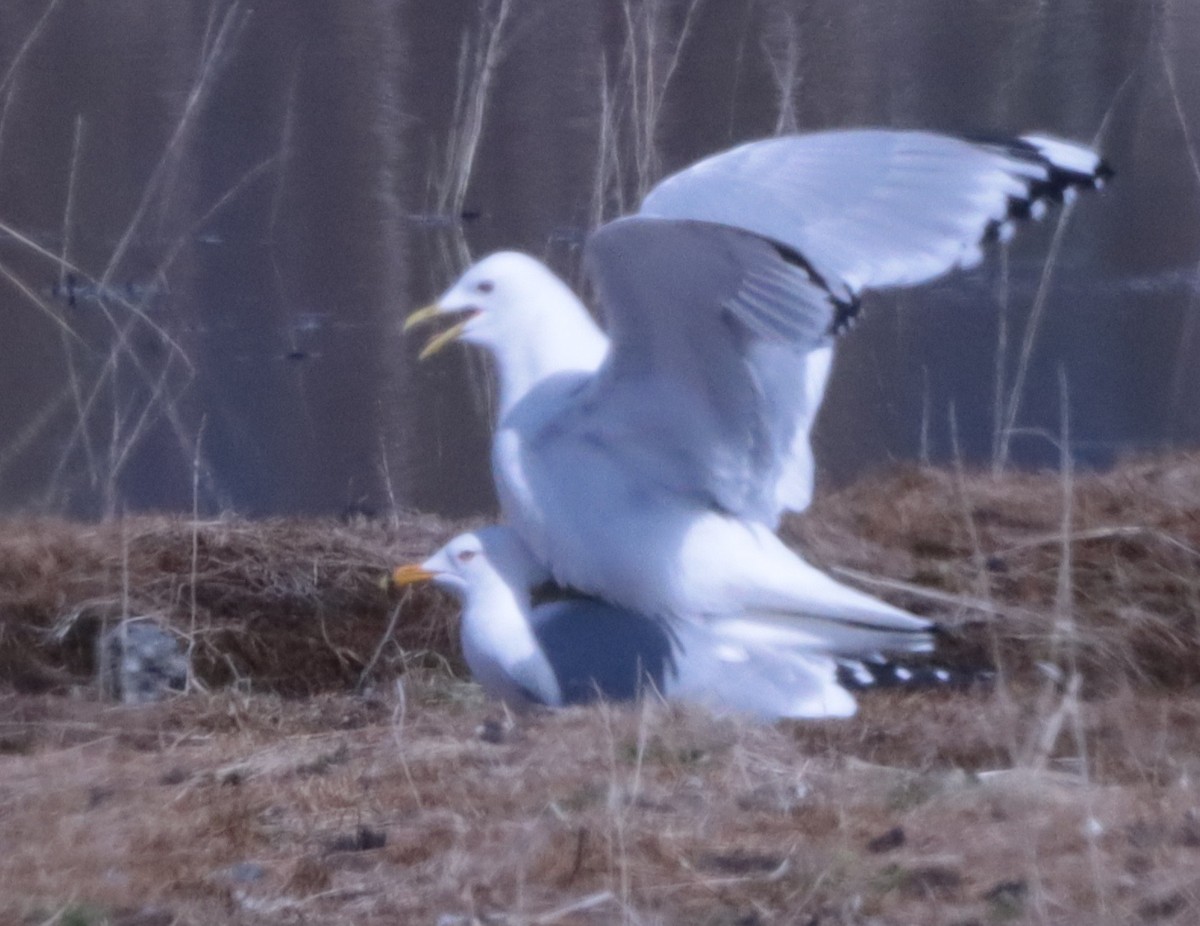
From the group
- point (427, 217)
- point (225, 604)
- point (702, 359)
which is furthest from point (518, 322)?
point (427, 217)

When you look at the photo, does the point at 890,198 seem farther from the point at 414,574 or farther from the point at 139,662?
the point at 139,662

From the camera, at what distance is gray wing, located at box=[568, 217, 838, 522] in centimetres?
305

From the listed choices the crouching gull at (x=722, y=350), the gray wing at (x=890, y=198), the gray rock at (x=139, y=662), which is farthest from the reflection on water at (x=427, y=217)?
the gray wing at (x=890, y=198)

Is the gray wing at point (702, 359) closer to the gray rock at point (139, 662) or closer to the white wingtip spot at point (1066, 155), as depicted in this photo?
the white wingtip spot at point (1066, 155)

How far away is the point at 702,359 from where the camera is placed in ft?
11.1

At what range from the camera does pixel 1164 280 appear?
8547mm

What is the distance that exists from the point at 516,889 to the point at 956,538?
2.17m

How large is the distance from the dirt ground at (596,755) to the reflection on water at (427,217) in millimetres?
374

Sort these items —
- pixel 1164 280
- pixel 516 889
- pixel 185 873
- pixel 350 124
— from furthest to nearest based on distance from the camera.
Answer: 1. pixel 350 124
2. pixel 1164 280
3. pixel 185 873
4. pixel 516 889

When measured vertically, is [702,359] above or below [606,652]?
above

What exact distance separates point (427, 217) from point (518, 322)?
18.5 feet

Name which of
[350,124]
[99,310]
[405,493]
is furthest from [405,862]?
[350,124]

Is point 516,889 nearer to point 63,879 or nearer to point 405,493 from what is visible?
point 63,879

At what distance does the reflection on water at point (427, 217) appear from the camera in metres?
6.12
